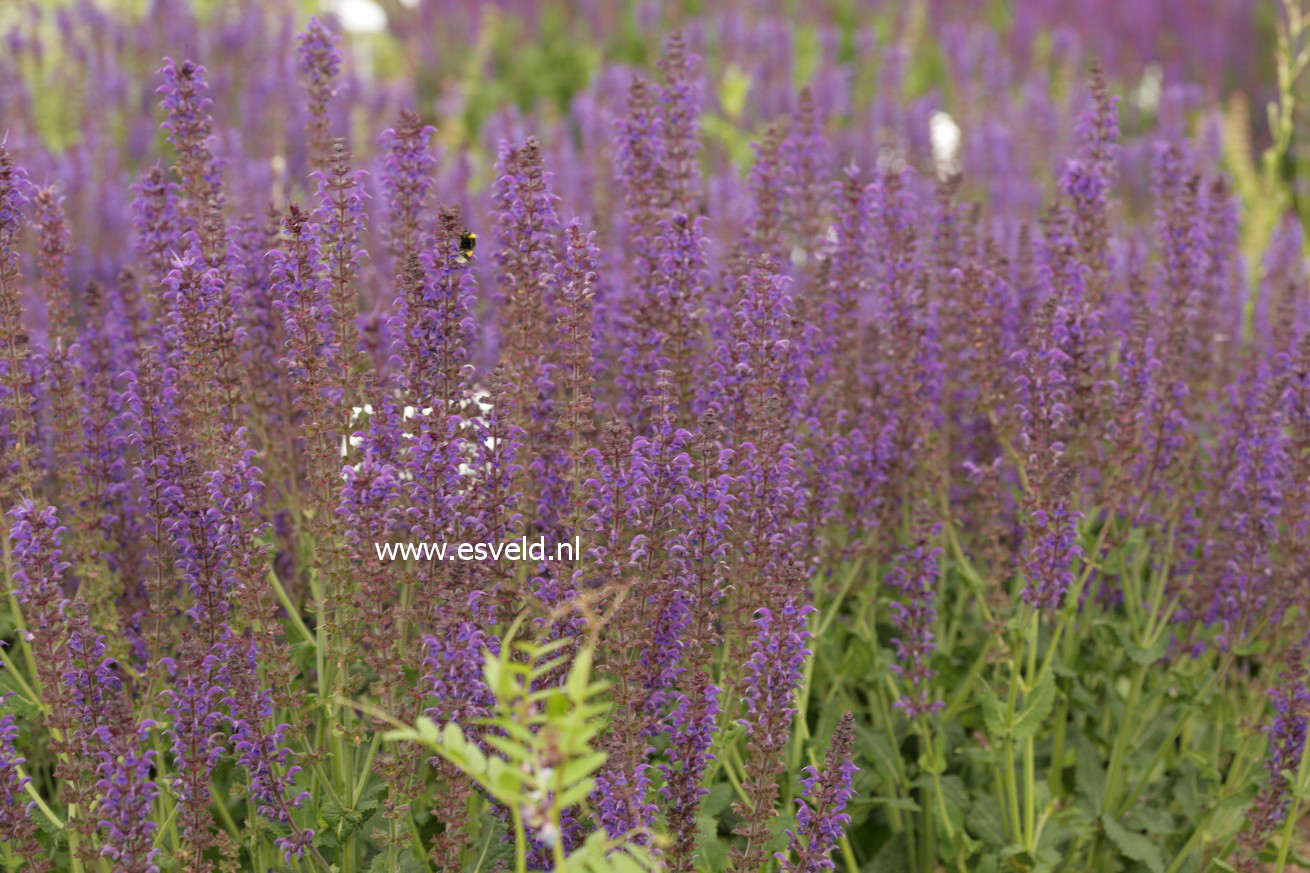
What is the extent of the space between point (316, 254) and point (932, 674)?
260 cm

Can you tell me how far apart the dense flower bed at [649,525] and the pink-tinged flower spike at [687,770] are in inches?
0.8

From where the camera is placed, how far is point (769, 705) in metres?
4.03

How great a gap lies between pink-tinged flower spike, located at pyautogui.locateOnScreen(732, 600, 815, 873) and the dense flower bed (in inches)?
0.6

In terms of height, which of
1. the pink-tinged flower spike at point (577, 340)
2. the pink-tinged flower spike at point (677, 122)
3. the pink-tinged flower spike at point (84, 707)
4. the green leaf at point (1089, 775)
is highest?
the pink-tinged flower spike at point (677, 122)

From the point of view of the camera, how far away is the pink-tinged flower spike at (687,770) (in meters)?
4.07

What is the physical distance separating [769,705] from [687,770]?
0.30 m

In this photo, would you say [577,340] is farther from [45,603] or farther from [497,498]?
[45,603]

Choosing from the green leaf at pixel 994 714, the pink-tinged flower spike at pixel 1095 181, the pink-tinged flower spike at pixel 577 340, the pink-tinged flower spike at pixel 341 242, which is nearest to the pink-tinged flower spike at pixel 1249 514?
the pink-tinged flower spike at pixel 1095 181

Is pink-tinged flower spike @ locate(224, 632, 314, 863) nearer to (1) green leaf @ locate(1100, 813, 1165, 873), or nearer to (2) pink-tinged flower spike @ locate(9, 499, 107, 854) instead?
(2) pink-tinged flower spike @ locate(9, 499, 107, 854)

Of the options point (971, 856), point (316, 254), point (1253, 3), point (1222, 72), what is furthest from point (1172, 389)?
point (1253, 3)

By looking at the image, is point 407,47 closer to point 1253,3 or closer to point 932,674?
point 1253,3

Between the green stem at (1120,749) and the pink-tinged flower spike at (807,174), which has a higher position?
the pink-tinged flower spike at (807,174)

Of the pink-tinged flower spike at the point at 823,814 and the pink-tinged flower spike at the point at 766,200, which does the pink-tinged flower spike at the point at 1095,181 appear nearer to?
the pink-tinged flower spike at the point at 766,200

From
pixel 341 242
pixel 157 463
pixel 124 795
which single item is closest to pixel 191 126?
pixel 341 242
